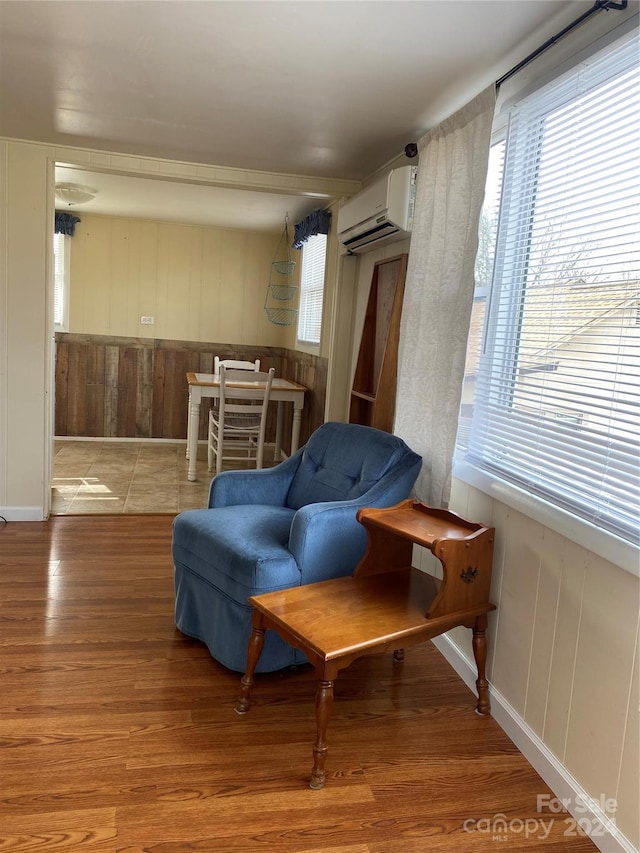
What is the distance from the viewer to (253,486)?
9.88ft

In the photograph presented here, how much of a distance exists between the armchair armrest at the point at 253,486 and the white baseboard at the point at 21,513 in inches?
67.3

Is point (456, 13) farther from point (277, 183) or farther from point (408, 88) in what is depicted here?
point (277, 183)

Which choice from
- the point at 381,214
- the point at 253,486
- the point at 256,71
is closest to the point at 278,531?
the point at 253,486

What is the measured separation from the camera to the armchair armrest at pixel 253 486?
294 centimetres

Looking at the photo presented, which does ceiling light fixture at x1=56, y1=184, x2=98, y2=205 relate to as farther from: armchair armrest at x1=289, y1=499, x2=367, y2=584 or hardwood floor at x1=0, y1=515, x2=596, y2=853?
armchair armrest at x1=289, y1=499, x2=367, y2=584

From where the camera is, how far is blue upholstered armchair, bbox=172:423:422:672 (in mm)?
2396

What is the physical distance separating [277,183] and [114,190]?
181 centimetres

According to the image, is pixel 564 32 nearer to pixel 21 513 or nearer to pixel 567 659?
pixel 567 659

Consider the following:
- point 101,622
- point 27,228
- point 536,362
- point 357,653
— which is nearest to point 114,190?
point 27,228

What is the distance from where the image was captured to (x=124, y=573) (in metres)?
3.38

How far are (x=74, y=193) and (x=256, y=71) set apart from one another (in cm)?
307

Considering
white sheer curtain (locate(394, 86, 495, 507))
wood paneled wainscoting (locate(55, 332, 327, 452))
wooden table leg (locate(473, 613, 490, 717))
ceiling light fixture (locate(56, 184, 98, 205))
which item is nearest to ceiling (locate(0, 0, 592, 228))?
white sheer curtain (locate(394, 86, 495, 507))

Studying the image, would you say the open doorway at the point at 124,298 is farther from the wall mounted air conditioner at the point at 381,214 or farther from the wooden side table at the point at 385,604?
the wooden side table at the point at 385,604

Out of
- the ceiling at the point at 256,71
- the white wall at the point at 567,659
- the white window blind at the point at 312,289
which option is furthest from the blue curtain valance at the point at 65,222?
the white wall at the point at 567,659
